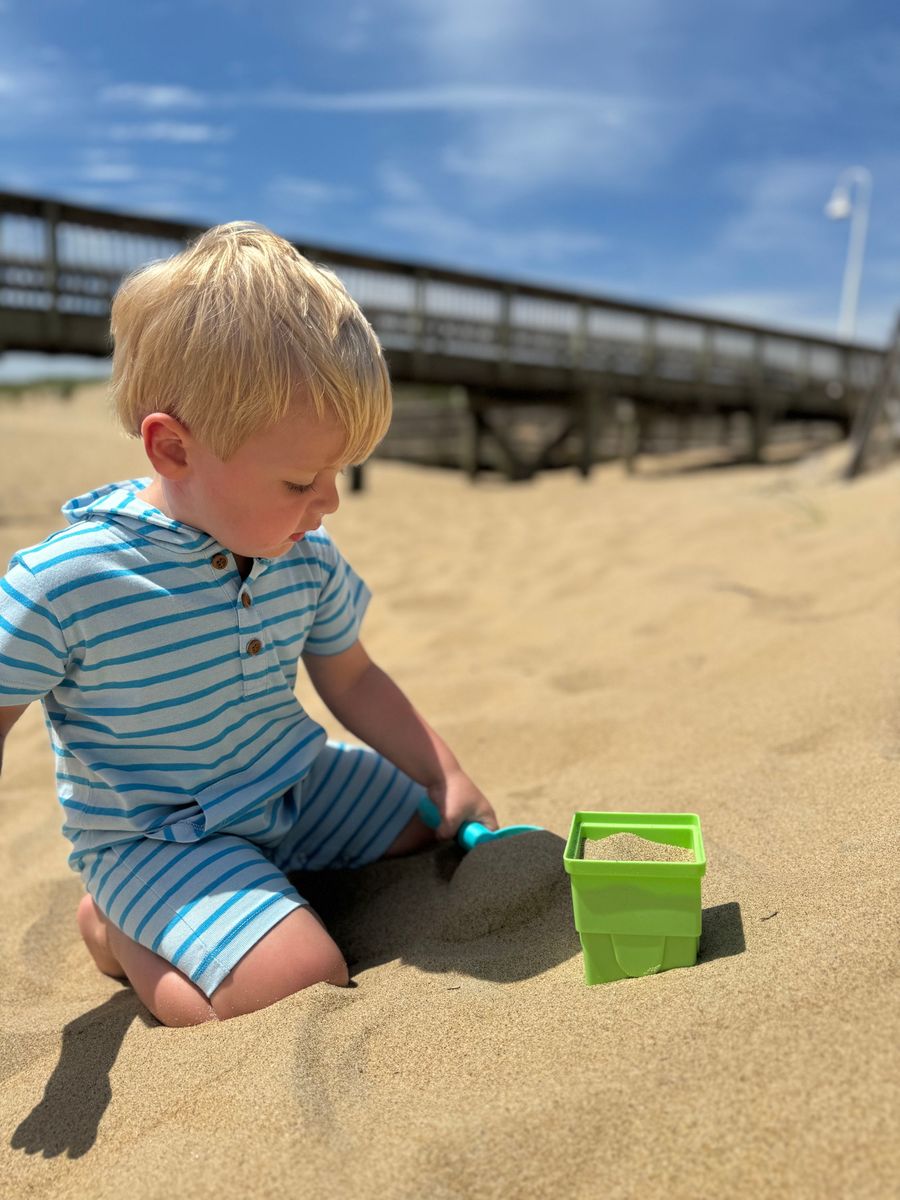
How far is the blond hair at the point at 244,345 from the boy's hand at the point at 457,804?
0.69 metres

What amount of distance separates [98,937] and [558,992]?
84 cm

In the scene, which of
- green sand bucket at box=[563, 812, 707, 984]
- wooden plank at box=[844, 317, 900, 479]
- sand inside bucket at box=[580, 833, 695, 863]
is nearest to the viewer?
green sand bucket at box=[563, 812, 707, 984]

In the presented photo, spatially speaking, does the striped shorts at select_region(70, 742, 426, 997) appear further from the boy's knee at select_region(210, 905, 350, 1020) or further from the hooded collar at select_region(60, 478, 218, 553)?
the hooded collar at select_region(60, 478, 218, 553)

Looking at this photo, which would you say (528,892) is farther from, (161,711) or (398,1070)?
(161,711)

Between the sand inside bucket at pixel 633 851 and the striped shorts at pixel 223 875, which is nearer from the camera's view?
the sand inside bucket at pixel 633 851

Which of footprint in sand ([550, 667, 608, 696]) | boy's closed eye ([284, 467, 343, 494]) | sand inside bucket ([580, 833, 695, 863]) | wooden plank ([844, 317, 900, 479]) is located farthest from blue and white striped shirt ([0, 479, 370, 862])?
wooden plank ([844, 317, 900, 479])

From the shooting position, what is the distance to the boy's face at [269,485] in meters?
1.41

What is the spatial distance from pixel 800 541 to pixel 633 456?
769cm

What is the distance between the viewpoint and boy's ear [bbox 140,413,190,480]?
56.3 inches

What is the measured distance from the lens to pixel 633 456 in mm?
11531

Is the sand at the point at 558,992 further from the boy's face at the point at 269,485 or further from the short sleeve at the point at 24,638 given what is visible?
the boy's face at the point at 269,485

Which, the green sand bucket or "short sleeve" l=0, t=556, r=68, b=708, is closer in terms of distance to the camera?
the green sand bucket

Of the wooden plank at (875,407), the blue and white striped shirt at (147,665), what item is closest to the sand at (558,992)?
the blue and white striped shirt at (147,665)

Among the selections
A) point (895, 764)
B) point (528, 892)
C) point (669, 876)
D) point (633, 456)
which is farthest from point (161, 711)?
point (633, 456)
